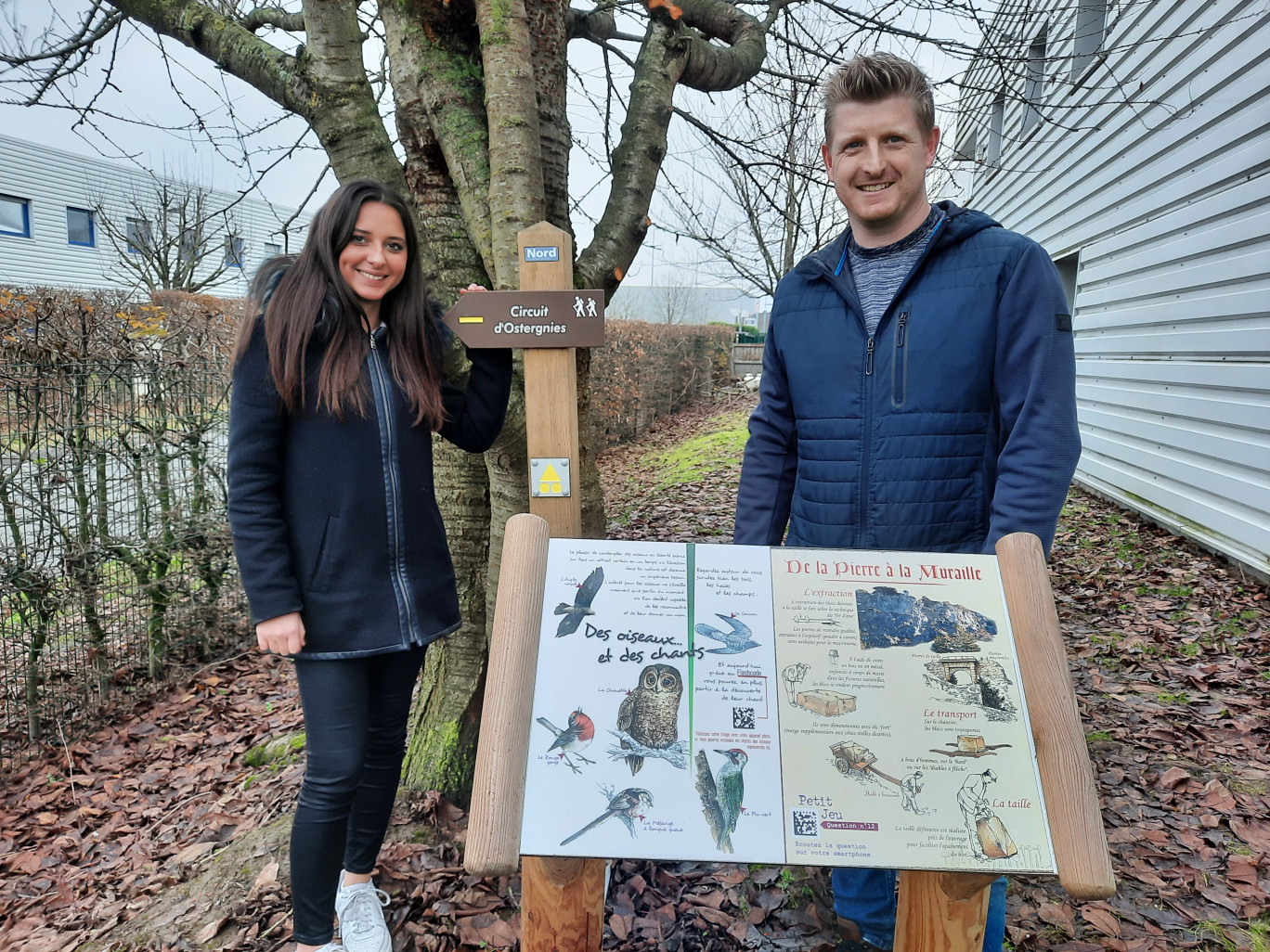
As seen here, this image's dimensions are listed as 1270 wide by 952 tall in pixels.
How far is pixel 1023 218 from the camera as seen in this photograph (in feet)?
36.7

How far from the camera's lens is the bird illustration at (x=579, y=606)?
5.24 ft

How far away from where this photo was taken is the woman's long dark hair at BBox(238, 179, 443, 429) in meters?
1.98

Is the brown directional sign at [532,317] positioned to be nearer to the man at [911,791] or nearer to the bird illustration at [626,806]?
the bird illustration at [626,806]

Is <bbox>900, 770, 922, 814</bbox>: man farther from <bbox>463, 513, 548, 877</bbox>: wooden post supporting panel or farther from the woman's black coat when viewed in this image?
the woman's black coat

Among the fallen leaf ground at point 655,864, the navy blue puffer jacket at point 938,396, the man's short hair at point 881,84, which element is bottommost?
the fallen leaf ground at point 655,864

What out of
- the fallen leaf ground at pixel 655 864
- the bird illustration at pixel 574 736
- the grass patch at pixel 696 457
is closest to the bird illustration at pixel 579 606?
the bird illustration at pixel 574 736

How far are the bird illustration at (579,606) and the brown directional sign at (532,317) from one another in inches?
29.3

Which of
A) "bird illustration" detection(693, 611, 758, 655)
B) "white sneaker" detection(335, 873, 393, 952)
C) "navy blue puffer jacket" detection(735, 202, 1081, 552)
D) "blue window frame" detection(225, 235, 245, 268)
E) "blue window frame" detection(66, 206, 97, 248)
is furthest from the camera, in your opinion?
"blue window frame" detection(66, 206, 97, 248)

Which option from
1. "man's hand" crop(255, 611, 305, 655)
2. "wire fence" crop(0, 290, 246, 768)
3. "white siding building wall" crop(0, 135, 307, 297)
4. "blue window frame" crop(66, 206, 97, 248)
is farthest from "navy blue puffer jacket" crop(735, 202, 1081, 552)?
"blue window frame" crop(66, 206, 97, 248)

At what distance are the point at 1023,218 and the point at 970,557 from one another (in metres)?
11.6

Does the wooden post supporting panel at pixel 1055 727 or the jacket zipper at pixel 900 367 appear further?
the jacket zipper at pixel 900 367

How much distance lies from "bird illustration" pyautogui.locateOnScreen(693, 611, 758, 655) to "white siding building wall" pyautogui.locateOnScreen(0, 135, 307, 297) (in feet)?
72.9

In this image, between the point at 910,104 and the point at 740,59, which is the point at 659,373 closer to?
the point at 740,59

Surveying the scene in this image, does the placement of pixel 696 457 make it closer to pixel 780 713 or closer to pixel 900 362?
pixel 900 362
